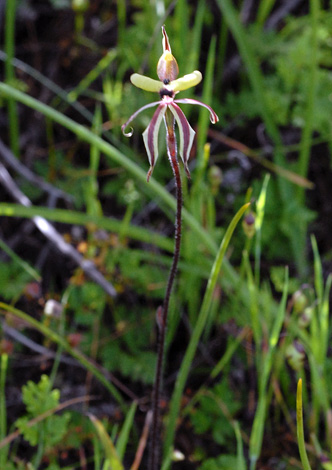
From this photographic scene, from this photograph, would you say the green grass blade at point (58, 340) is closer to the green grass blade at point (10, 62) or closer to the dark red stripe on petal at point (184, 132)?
the dark red stripe on petal at point (184, 132)

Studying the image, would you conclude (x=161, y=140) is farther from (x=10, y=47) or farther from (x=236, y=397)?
(x=236, y=397)

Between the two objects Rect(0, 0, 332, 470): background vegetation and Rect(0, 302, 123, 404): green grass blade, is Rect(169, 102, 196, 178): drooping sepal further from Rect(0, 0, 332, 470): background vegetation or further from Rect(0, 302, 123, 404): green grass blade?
Rect(0, 302, 123, 404): green grass blade

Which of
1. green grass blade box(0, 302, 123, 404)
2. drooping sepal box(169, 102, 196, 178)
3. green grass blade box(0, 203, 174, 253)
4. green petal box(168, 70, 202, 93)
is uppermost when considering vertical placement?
green petal box(168, 70, 202, 93)

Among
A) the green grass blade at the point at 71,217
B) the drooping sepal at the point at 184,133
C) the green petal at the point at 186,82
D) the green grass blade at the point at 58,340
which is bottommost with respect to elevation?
the green grass blade at the point at 58,340

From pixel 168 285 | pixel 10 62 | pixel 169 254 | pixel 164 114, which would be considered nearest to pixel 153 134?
pixel 164 114

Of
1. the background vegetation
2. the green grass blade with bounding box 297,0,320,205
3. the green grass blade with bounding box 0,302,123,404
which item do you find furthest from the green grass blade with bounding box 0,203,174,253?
the green grass blade with bounding box 297,0,320,205

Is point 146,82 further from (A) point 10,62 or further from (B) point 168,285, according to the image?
(A) point 10,62

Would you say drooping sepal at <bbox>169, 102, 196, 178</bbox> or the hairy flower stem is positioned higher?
drooping sepal at <bbox>169, 102, 196, 178</bbox>

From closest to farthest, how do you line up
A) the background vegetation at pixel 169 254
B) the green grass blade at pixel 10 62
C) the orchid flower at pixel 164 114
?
the orchid flower at pixel 164 114
the background vegetation at pixel 169 254
the green grass blade at pixel 10 62

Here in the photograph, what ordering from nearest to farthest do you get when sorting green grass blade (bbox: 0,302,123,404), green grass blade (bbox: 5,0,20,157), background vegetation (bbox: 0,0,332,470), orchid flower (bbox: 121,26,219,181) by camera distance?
1. orchid flower (bbox: 121,26,219,181)
2. green grass blade (bbox: 0,302,123,404)
3. background vegetation (bbox: 0,0,332,470)
4. green grass blade (bbox: 5,0,20,157)

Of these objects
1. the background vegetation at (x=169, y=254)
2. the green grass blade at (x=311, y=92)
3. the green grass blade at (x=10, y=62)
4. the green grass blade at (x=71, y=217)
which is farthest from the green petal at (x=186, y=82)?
the green grass blade at (x=10, y=62)
